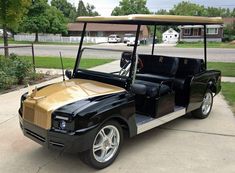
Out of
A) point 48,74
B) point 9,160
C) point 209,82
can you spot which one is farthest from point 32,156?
point 48,74

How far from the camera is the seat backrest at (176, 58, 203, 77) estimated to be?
6129 millimetres

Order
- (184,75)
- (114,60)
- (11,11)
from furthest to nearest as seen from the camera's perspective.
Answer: (11,11) → (184,75) → (114,60)

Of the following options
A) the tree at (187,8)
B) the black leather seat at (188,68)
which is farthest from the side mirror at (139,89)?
the tree at (187,8)

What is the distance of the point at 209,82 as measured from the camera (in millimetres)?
6098

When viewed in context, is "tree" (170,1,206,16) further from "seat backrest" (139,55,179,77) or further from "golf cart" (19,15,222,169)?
"golf cart" (19,15,222,169)

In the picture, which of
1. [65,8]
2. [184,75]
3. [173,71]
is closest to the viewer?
[173,71]

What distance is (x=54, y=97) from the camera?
155 inches

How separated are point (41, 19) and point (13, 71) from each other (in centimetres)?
3321

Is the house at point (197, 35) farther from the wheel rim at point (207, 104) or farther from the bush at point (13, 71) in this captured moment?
the wheel rim at point (207, 104)

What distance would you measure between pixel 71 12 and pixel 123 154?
85751mm

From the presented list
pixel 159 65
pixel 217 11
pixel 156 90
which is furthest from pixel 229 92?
pixel 217 11

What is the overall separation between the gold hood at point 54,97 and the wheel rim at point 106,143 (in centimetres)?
49

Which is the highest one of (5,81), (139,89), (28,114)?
(139,89)

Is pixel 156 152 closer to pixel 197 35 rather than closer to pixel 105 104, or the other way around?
pixel 105 104
